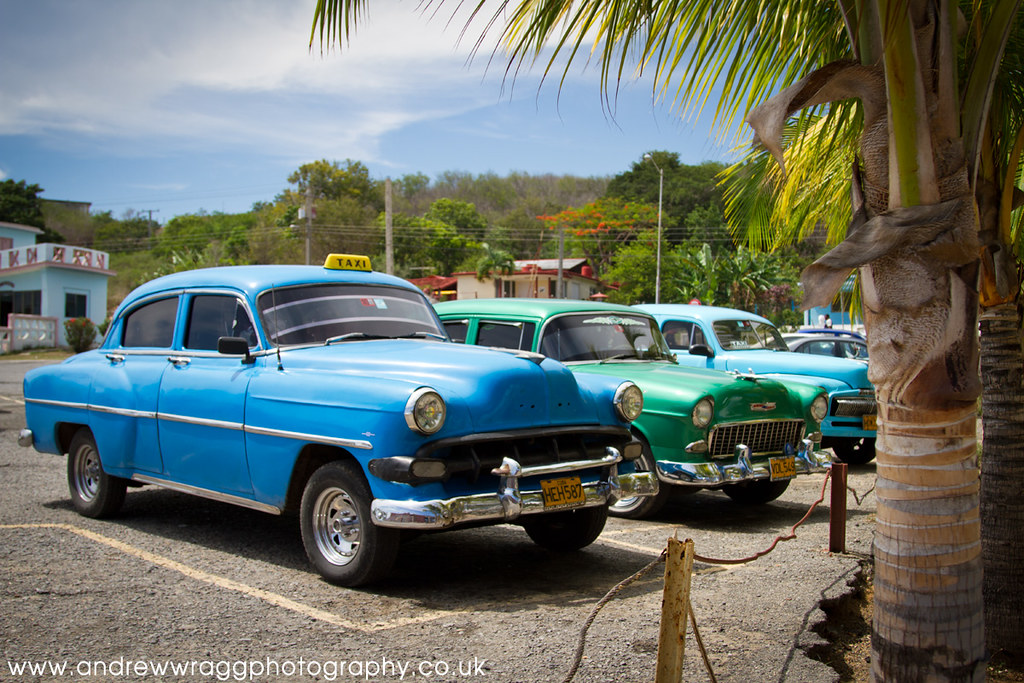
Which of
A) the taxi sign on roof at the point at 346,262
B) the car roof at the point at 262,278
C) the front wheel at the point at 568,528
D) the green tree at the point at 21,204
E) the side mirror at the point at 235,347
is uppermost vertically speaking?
the green tree at the point at 21,204

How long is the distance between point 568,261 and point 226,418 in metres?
54.6

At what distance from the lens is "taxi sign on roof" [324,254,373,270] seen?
21.4ft

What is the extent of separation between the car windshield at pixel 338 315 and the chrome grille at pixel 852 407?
5.60m

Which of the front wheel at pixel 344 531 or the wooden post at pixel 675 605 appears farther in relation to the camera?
the front wheel at pixel 344 531

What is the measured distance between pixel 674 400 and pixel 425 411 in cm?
287

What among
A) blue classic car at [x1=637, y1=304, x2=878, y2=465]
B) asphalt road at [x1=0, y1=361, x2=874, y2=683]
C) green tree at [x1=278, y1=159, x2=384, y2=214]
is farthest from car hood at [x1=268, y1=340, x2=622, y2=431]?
green tree at [x1=278, y1=159, x2=384, y2=214]

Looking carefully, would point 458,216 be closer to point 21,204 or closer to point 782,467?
point 21,204

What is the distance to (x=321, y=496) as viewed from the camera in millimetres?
5094

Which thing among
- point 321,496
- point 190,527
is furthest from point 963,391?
point 190,527

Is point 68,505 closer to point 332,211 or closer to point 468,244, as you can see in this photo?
point 332,211

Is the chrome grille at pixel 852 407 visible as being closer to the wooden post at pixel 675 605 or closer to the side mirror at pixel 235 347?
the side mirror at pixel 235 347

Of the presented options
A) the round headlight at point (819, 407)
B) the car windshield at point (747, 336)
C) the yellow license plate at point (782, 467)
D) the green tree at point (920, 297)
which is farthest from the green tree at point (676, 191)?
the green tree at point (920, 297)

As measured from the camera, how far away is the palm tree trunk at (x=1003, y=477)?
13.0 feet

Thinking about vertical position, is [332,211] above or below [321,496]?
above
